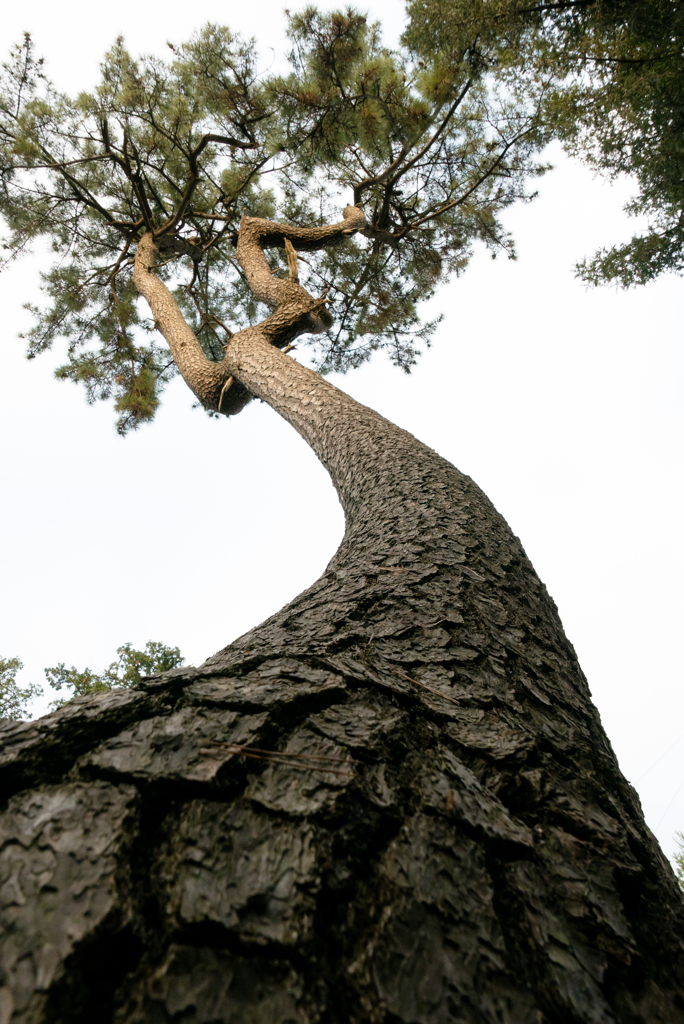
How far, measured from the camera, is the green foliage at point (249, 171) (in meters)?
4.77

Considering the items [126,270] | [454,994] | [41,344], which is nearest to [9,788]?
[454,994]

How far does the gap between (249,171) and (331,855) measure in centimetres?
686

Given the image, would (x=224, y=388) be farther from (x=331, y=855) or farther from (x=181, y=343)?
(x=331, y=855)

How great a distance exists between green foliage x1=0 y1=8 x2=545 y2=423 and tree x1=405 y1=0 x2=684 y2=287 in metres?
0.34

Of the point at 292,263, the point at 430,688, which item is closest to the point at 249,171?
the point at 292,263

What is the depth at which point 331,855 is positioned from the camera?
1.77 feet

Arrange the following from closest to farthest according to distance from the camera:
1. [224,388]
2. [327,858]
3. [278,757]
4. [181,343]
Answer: [327,858]
[278,757]
[224,388]
[181,343]

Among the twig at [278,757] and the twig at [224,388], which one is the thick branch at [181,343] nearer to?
the twig at [224,388]

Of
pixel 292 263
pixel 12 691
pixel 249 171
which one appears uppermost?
pixel 249 171

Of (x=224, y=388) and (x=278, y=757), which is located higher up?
(x=224, y=388)

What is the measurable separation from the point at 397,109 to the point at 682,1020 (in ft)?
20.4

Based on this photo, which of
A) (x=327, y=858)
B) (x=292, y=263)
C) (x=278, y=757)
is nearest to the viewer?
(x=327, y=858)

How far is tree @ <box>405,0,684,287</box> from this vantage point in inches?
148

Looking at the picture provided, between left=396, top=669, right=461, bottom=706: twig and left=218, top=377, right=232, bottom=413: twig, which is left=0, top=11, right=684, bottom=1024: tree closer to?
left=396, top=669, right=461, bottom=706: twig
